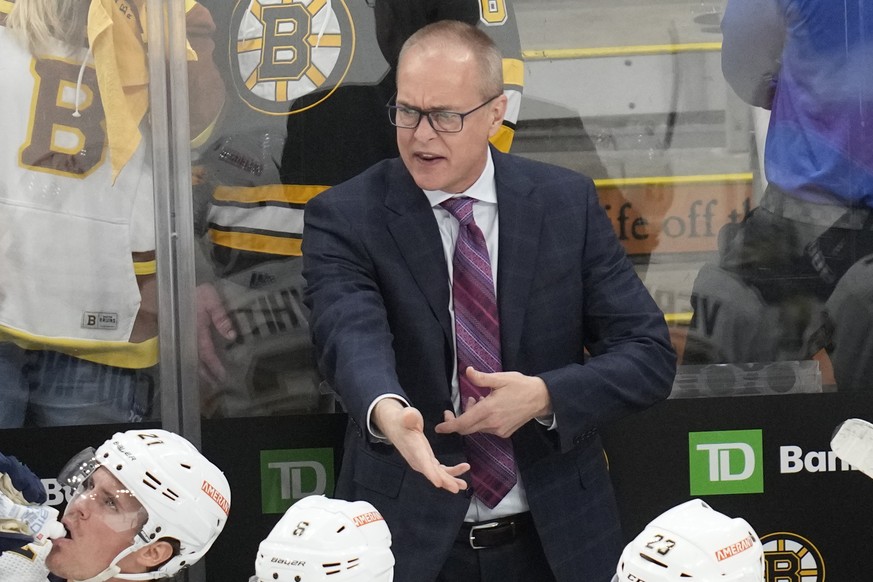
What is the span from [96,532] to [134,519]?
3.2 inches

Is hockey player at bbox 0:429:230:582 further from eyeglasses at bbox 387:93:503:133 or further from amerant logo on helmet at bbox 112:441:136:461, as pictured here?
eyeglasses at bbox 387:93:503:133

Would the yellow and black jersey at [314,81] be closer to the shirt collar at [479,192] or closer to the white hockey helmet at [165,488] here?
the shirt collar at [479,192]

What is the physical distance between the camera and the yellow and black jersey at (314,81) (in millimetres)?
3674

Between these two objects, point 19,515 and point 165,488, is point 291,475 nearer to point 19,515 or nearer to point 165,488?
point 165,488

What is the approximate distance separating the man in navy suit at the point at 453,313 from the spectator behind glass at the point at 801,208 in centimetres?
78

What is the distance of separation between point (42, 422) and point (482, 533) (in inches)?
55.9

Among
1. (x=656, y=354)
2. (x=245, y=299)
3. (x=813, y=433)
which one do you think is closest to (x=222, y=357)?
(x=245, y=299)

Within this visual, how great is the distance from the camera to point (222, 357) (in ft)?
12.3

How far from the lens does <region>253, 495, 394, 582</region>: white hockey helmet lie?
2.33m

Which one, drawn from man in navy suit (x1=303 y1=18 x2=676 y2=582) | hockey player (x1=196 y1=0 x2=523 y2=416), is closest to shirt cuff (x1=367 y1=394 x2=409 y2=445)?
man in navy suit (x1=303 y1=18 x2=676 y2=582)

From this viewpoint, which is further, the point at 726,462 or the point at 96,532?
the point at 726,462

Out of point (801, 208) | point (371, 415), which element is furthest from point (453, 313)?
point (801, 208)

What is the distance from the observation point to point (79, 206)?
3.68 meters

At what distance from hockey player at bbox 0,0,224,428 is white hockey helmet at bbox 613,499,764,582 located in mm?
1869
